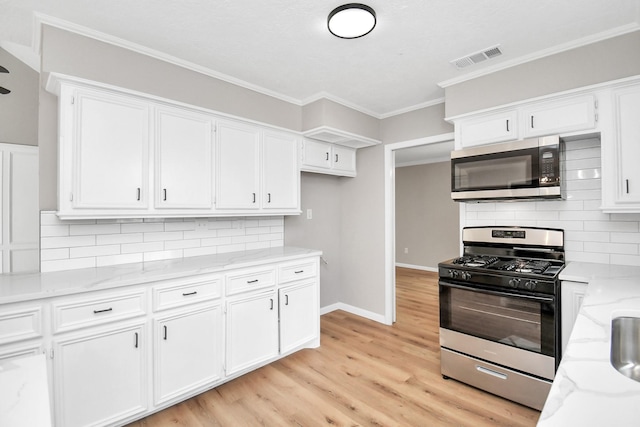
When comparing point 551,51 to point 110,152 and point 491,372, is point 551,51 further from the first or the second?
point 110,152

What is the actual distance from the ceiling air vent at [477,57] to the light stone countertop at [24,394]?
2.97m

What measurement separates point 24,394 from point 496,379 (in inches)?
103

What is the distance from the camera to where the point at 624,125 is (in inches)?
84.7

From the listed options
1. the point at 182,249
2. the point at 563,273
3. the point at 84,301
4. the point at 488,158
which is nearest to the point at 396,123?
the point at 488,158

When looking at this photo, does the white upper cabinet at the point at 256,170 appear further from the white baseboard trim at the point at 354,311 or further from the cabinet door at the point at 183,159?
the white baseboard trim at the point at 354,311

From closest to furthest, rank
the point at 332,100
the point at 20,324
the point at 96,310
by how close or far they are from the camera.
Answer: the point at 20,324 → the point at 96,310 → the point at 332,100

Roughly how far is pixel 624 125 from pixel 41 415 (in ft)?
10.4

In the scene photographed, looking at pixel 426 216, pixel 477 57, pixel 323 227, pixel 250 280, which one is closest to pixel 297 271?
pixel 250 280

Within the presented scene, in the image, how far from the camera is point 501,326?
7.52ft

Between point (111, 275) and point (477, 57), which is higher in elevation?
point (477, 57)

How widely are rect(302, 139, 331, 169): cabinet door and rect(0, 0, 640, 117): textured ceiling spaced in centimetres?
78

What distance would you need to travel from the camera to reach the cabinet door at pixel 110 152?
2.09m

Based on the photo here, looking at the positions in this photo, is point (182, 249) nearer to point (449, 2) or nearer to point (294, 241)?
point (294, 241)

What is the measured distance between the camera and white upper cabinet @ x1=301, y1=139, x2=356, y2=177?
3510mm
